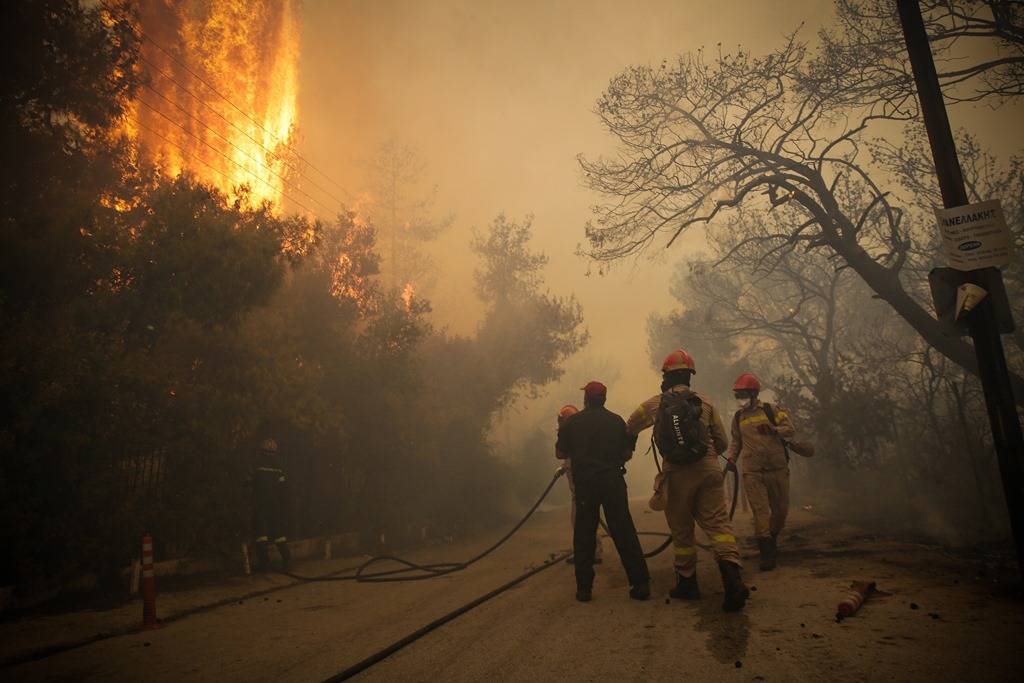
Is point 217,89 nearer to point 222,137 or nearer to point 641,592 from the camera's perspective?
point 222,137

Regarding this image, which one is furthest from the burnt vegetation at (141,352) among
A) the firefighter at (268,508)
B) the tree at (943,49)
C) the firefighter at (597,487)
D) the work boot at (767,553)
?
the tree at (943,49)

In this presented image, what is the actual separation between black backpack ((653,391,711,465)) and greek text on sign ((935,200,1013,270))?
2.62 m

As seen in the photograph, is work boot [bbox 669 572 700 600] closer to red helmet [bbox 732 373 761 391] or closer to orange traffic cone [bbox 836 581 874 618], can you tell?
orange traffic cone [bbox 836 581 874 618]

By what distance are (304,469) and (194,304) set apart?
4.54 m

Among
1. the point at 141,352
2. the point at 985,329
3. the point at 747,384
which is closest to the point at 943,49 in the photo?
the point at 747,384

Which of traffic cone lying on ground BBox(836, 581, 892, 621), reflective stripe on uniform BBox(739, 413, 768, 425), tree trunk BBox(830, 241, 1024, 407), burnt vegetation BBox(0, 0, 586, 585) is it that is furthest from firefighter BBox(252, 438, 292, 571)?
tree trunk BBox(830, 241, 1024, 407)

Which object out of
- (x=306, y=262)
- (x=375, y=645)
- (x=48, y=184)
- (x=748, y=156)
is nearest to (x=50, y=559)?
(x=375, y=645)

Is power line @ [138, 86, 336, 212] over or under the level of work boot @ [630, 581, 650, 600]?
Result: over

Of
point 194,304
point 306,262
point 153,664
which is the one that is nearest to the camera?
point 153,664

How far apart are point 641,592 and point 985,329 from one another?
3.96 metres

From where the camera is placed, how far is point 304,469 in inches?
463

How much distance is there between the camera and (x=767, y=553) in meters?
6.63

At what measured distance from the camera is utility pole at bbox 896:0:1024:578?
4.37m

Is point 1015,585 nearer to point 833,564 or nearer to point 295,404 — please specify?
point 833,564
